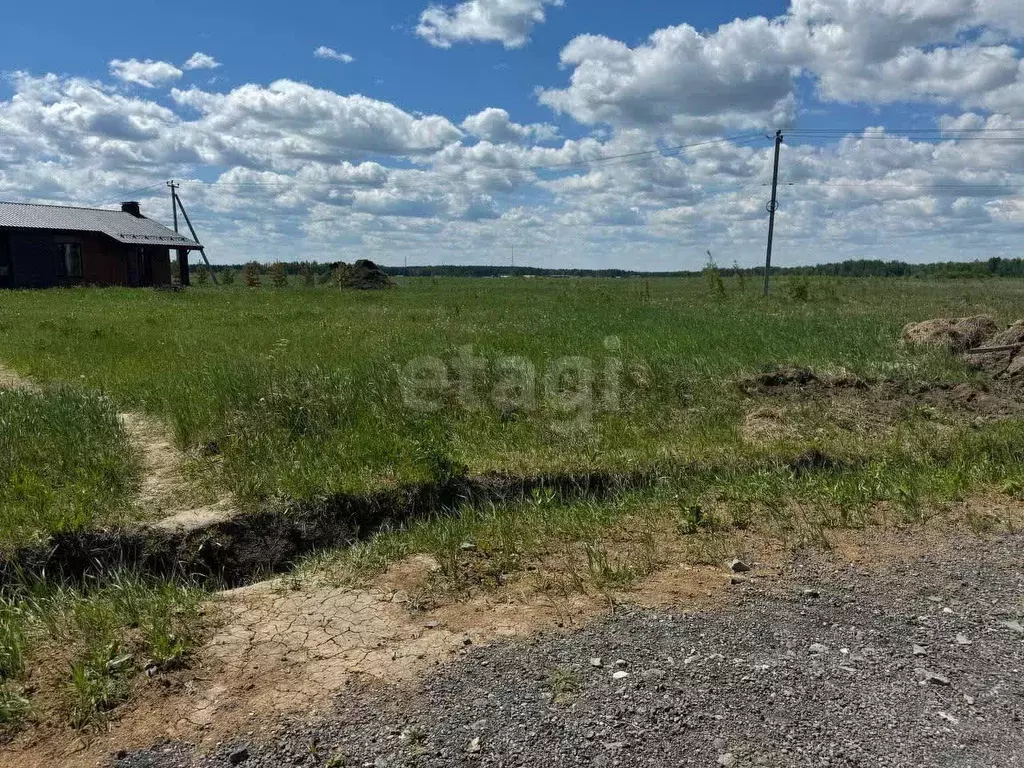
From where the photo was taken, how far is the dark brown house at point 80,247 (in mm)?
32000

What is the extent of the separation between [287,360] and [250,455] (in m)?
4.39

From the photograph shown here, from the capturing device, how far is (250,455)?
6.96m

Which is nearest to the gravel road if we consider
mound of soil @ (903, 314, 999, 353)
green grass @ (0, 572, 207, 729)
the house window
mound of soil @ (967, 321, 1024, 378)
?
green grass @ (0, 572, 207, 729)

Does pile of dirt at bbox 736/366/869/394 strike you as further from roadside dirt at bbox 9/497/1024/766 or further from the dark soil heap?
roadside dirt at bbox 9/497/1024/766

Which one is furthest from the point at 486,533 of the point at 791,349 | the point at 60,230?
the point at 60,230

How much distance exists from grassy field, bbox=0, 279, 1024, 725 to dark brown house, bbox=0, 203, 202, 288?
21686mm

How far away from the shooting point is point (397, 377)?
9297 mm

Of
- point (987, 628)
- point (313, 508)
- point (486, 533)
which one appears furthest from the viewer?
point (313, 508)

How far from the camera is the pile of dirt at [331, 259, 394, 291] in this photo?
38419 millimetres

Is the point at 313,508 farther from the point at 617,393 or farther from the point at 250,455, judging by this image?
the point at 617,393

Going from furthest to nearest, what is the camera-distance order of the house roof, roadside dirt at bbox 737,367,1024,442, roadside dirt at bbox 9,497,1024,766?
the house roof < roadside dirt at bbox 737,367,1024,442 < roadside dirt at bbox 9,497,1024,766

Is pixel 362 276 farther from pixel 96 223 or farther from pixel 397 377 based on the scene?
pixel 397 377

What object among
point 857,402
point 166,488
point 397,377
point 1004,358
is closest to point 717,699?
point 166,488

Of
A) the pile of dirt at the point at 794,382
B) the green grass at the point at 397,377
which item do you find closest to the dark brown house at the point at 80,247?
the green grass at the point at 397,377
